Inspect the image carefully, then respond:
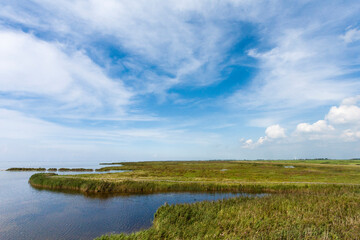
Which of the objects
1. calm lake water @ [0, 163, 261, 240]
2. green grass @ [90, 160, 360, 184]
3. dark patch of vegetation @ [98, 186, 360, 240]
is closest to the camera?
dark patch of vegetation @ [98, 186, 360, 240]

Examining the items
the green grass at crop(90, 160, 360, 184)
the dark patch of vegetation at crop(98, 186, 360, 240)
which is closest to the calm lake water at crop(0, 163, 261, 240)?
the dark patch of vegetation at crop(98, 186, 360, 240)

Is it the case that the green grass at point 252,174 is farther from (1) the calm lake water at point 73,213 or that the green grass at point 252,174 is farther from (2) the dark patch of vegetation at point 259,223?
(2) the dark patch of vegetation at point 259,223

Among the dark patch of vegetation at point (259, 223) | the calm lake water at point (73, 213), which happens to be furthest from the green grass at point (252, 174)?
the dark patch of vegetation at point (259, 223)

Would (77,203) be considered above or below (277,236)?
below

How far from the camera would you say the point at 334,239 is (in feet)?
38.2

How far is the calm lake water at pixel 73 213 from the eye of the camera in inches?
762

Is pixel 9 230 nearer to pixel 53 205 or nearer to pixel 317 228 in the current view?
pixel 53 205

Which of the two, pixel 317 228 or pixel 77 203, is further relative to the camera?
pixel 77 203

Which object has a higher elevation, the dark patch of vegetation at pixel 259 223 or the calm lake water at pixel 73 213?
the dark patch of vegetation at pixel 259 223

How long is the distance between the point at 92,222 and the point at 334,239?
76.4ft

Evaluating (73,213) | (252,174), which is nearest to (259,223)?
(73,213)

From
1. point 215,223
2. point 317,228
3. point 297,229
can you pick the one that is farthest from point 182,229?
point 317,228

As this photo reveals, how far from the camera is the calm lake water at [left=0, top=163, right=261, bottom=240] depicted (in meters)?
19.3

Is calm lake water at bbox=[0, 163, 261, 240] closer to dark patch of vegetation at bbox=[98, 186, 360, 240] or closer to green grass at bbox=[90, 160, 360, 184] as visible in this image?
dark patch of vegetation at bbox=[98, 186, 360, 240]
